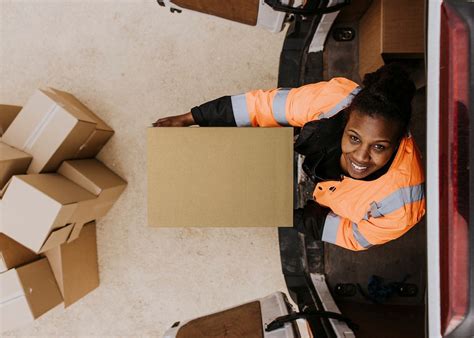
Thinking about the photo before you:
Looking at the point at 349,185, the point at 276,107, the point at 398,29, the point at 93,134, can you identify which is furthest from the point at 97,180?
the point at 398,29

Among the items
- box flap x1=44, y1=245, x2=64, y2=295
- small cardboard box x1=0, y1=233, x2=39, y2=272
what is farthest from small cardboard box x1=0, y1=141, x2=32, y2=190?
box flap x1=44, y1=245, x2=64, y2=295

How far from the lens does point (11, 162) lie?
5.54 feet

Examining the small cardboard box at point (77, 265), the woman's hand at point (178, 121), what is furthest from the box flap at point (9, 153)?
the woman's hand at point (178, 121)

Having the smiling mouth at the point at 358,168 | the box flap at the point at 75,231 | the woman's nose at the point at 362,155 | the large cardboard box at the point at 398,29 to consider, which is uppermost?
the large cardboard box at the point at 398,29

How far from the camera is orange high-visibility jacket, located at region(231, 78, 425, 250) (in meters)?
1.26

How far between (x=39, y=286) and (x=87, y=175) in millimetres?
508

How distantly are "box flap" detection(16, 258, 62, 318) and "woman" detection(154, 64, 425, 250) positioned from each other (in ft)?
2.88

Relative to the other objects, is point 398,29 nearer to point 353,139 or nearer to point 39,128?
point 353,139

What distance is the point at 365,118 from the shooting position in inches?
46.2

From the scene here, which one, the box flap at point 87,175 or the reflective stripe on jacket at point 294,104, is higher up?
the reflective stripe on jacket at point 294,104

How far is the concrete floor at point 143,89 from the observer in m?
2.12

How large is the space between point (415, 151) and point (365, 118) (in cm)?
23

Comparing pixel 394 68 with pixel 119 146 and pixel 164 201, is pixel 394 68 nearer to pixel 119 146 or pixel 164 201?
pixel 164 201

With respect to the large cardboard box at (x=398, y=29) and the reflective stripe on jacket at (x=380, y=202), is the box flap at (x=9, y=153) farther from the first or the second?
the large cardboard box at (x=398, y=29)
